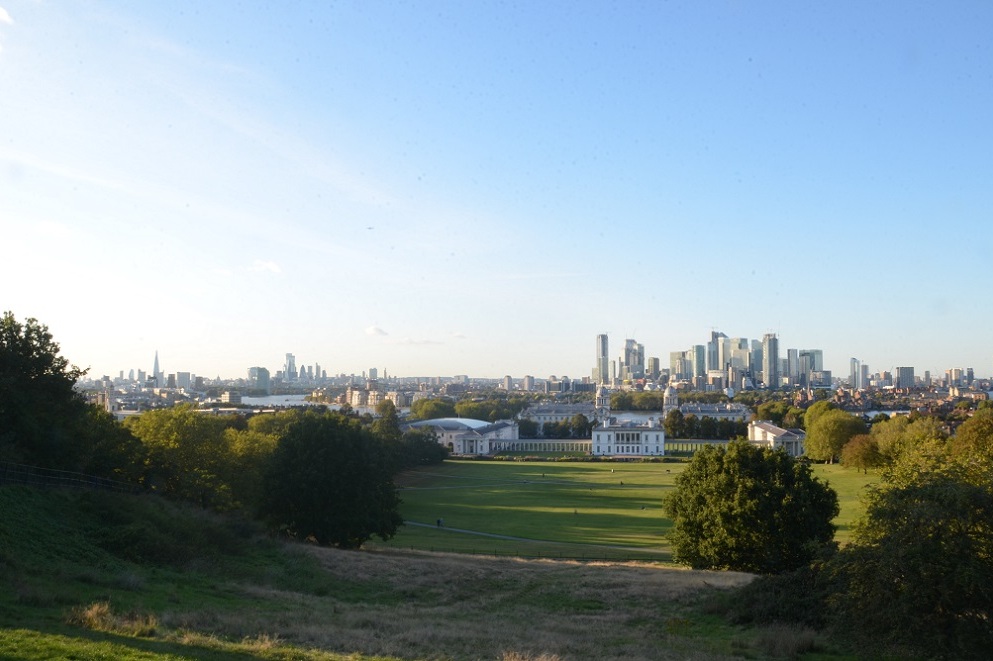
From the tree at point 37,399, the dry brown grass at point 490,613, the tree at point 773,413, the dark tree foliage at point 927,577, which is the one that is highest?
the tree at point 37,399

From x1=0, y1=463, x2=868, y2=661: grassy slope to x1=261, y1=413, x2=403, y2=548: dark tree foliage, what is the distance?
5.67 meters

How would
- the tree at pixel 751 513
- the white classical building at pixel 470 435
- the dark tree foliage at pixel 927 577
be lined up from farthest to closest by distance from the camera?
the white classical building at pixel 470 435 < the tree at pixel 751 513 < the dark tree foliage at pixel 927 577

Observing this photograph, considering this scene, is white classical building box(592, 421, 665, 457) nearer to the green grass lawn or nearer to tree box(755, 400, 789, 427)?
tree box(755, 400, 789, 427)

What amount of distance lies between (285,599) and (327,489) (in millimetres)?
15581

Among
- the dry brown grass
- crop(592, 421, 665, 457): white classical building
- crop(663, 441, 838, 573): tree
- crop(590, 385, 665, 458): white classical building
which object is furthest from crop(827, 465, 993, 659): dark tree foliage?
crop(592, 421, 665, 457): white classical building

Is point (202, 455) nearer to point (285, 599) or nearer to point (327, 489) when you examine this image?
point (327, 489)

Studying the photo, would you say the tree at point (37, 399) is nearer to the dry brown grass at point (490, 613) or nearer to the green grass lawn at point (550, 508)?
the dry brown grass at point (490, 613)

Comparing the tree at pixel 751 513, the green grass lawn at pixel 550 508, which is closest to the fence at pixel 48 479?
the green grass lawn at pixel 550 508

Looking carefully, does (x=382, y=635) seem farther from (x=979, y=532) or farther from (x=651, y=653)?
(x=979, y=532)

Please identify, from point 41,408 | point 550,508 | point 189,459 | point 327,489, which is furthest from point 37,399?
A: point 550,508

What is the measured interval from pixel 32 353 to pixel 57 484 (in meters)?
7.45

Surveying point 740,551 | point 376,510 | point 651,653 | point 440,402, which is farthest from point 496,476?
point 440,402

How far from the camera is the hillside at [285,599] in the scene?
1190 cm

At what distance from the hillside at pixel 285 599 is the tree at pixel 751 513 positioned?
2.56 m
